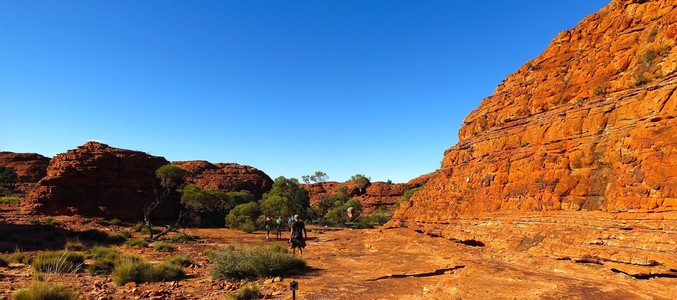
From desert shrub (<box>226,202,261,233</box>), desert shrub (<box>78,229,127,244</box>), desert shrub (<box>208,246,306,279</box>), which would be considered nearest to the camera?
desert shrub (<box>208,246,306,279</box>)

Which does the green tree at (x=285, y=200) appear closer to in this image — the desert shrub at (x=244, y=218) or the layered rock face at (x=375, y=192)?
the desert shrub at (x=244, y=218)

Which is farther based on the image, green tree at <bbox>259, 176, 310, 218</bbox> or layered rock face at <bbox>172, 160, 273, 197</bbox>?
layered rock face at <bbox>172, 160, 273, 197</bbox>

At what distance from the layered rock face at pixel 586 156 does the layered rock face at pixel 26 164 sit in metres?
76.7

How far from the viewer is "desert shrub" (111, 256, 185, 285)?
1041 centimetres

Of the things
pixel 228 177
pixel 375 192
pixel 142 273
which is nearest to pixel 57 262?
pixel 142 273

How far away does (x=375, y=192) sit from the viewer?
274 feet

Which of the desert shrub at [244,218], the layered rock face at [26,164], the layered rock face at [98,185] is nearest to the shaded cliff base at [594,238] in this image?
the desert shrub at [244,218]

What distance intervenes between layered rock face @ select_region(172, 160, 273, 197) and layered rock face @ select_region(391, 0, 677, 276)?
45628 mm

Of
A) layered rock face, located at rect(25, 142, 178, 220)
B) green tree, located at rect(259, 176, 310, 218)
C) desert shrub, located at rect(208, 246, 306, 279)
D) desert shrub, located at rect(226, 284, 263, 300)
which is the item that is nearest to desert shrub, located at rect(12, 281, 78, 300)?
desert shrub, located at rect(226, 284, 263, 300)

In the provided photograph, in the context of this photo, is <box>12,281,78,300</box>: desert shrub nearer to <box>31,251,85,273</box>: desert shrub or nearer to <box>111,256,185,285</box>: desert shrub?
<box>111,256,185,285</box>: desert shrub

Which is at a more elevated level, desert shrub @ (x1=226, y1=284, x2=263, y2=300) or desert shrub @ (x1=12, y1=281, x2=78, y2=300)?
desert shrub @ (x1=12, y1=281, x2=78, y2=300)

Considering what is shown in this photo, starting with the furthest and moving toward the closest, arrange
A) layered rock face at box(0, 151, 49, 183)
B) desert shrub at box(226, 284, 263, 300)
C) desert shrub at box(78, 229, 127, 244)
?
layered rock face at box(0, 151, 49, 183) → desert shrub at box(78, 229, 127, 244) → desert shrub at box(226, 284, 263, 300)

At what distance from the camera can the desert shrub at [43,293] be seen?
275 inches

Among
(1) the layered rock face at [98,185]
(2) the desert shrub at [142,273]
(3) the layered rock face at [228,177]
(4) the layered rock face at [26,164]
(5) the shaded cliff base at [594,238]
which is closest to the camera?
(5) the shaded cliff base at [594,238]
